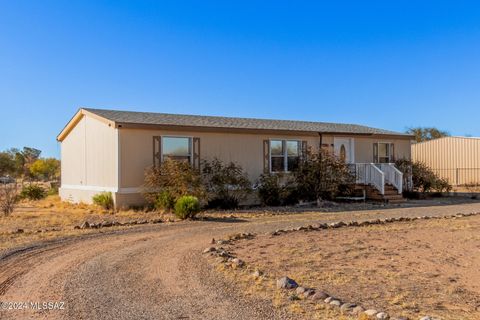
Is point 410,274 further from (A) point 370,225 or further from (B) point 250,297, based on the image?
(A) point 370,225

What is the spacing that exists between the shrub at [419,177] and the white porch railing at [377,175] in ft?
6.41

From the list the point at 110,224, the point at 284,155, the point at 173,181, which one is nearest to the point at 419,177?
the point at 284,155

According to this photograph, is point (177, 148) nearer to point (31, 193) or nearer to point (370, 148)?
point (31, 193)

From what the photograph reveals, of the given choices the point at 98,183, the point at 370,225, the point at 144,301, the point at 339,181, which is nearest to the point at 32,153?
the point at 98,183

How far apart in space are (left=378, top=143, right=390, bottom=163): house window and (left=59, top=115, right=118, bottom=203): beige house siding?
13.2 metres

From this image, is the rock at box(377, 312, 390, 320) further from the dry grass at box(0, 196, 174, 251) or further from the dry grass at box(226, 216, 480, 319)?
the dry grass at box(0, 196, 174, 251)

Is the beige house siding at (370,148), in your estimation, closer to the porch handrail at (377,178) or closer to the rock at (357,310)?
the porch handrail at (377,178)

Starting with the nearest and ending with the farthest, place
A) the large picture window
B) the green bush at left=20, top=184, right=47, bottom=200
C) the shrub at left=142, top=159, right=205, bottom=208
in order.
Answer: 1. the shrub at left=142, top=159, right=205, bottom=208
2. the green bush at left=20, top=184, right=47, bottom=200
3. the large picture window

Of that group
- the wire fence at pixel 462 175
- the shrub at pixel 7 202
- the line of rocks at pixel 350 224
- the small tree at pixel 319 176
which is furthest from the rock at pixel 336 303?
the wire fence at pixel 462 175

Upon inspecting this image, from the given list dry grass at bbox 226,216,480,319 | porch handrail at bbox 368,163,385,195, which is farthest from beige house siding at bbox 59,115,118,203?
porch handrail at bbox 368,163,385,195

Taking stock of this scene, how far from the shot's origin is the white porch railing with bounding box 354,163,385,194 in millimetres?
19062

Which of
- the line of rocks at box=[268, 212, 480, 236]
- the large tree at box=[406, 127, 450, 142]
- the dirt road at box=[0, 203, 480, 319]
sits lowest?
the dirt road at box=[0, 203, 480, 319]

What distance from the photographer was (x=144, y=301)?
17.4 ft

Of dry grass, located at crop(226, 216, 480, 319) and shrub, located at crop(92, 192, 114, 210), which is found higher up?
shrub, located at crop(92, 192, 114, 210)
